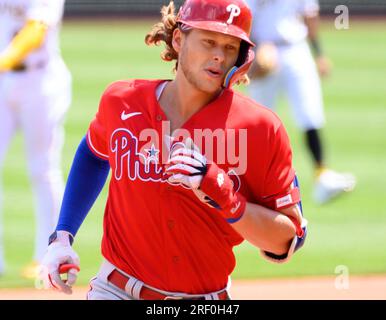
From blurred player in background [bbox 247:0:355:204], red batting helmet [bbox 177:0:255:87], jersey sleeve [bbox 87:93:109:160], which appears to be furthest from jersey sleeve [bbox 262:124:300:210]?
blurred player in background [bbox 247:0:355:204]

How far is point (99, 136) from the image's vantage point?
4.05 m

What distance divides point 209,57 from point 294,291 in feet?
11.5

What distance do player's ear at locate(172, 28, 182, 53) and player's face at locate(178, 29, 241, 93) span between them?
134mm

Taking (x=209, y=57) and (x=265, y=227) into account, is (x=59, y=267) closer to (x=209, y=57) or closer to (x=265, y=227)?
(x=265, y=227)

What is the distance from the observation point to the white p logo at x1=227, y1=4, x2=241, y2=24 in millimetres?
3711

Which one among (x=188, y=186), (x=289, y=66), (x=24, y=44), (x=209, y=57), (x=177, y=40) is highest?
(x=289, y=66)

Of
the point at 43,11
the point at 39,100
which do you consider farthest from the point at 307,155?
the point at 43,11

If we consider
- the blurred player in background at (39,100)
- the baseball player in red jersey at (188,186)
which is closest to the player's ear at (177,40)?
the baseball player in red jersey at (188,186)

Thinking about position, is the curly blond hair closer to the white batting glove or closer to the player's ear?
the player's ear

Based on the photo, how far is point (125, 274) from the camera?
12.5 ft

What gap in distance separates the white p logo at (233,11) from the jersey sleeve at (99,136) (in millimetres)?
603

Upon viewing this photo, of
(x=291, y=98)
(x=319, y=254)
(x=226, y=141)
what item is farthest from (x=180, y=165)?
(x=291, y=98)

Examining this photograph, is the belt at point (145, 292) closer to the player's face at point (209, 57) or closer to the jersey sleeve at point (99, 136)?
the jersey sleeve at point (99, 136)
